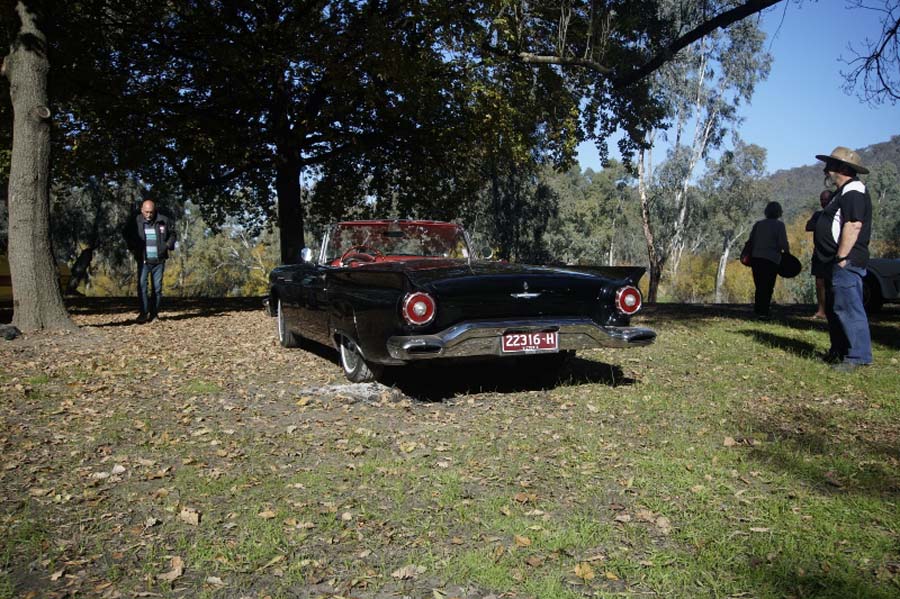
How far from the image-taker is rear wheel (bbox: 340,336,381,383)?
20.5 ft

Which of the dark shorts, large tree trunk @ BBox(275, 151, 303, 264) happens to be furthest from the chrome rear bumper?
large tree trunk @ BBox(275, 151, 303, 264)

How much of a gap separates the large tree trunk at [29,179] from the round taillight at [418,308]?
6.74 m

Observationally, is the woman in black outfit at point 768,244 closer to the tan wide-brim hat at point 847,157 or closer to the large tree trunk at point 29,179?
the tan wide-brim hat at point 847,157

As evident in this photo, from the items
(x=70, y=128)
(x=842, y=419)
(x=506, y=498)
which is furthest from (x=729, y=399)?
(x=70, y=128)

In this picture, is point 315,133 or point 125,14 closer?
point 125,14

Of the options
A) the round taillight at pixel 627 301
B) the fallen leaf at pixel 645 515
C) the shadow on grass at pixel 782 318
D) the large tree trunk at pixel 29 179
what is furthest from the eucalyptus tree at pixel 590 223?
the fallen leaf at pixel 645 515

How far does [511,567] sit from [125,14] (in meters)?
15.8

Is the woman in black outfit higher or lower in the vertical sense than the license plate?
higher

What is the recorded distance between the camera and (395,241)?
7.53 metres

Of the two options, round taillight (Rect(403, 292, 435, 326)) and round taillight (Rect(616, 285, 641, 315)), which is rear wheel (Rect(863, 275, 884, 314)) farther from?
round taillight (Rect(403, 292, 435, 326))

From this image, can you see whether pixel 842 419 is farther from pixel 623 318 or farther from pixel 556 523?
pixel 556 523

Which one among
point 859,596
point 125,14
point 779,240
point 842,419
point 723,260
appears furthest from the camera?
point 723,260

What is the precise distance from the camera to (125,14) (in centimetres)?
1505

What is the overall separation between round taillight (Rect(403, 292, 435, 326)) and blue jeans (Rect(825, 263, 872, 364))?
3.89m
